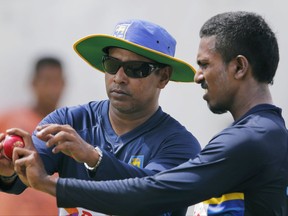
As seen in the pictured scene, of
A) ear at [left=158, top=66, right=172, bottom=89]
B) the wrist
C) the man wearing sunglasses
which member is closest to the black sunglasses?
the man wearing sunglasses

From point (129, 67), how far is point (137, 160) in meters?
0.41

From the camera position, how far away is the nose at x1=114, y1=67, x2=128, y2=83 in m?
3.96

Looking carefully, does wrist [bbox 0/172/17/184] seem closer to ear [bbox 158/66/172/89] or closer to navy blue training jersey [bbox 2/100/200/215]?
navy blue training jersey [bbox 2/100/200/215]

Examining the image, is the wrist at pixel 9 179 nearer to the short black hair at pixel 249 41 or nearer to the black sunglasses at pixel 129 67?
the black sunglasses at pixel 129 67

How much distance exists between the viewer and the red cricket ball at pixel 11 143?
3367 mm

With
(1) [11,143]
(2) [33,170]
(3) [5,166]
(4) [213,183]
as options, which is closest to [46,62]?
(3) [5,166]

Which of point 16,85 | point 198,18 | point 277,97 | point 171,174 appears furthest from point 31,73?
point 171,174

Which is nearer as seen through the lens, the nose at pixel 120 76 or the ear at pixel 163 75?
the nose at pixel 120 76

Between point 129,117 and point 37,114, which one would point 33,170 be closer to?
point 129,117

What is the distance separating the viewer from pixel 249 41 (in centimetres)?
336

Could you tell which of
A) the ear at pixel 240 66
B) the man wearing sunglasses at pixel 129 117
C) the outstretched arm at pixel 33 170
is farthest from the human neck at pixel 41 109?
the ear at pixel 240 66

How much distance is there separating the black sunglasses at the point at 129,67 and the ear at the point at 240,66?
75 centimetres

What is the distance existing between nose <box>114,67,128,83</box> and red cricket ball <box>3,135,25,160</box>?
68 centimetres

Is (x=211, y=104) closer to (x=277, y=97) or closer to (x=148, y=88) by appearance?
(x=148, y=88)
